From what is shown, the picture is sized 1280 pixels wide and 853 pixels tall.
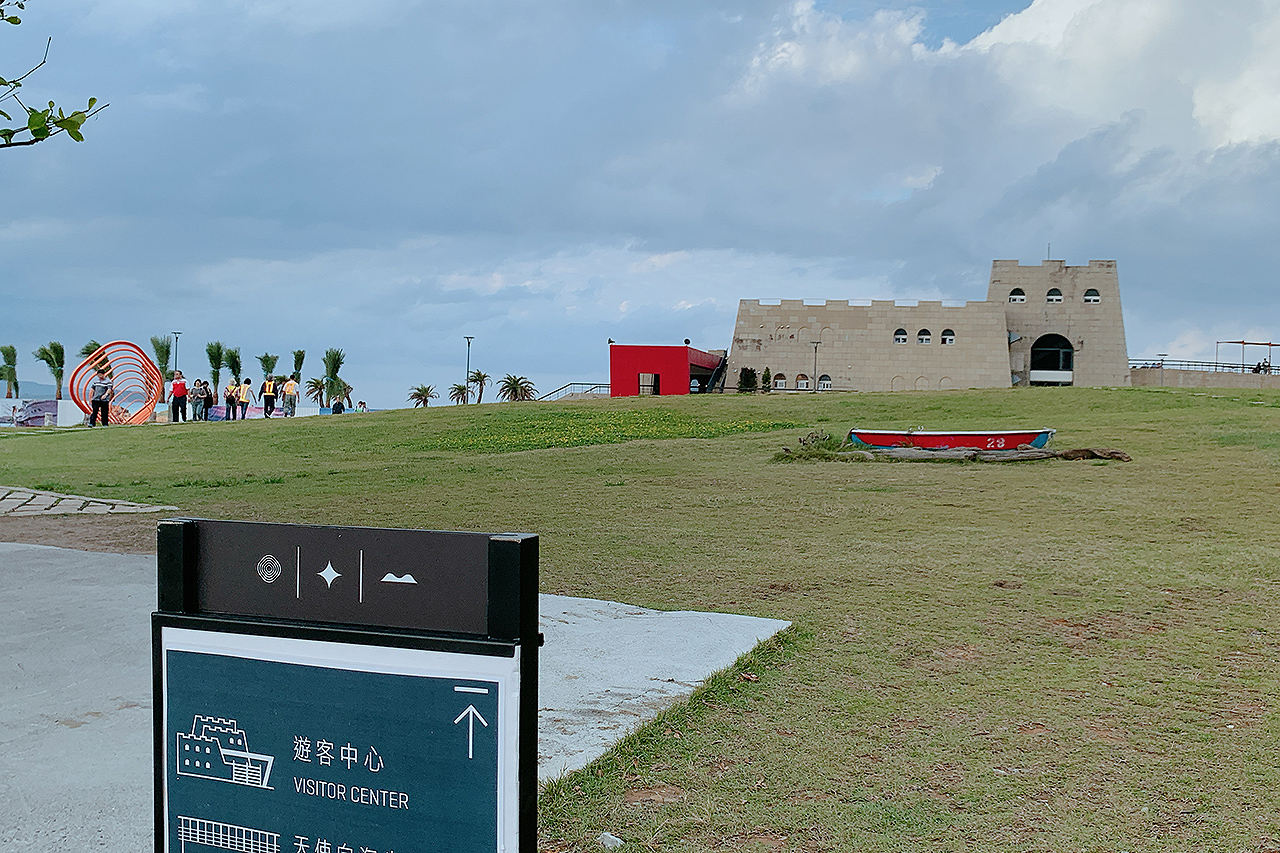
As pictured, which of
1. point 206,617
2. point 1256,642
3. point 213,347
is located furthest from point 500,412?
point 213,347

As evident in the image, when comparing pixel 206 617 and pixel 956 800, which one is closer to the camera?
pixel 206 617

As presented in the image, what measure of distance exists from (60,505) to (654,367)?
4901cm

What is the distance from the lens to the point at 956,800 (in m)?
3.26

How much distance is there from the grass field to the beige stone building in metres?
45.5

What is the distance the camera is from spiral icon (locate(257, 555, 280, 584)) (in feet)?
6.60

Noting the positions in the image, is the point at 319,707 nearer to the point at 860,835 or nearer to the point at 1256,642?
the point at 860,835

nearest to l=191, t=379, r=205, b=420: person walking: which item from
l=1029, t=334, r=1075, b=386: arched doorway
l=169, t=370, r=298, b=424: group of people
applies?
l=169, t=370, r=298, b=424: group of people

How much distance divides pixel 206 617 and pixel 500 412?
28.0 metres

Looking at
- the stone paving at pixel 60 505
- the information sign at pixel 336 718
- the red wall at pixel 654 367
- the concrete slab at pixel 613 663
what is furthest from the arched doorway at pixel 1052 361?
the information sign at pixel 336 718

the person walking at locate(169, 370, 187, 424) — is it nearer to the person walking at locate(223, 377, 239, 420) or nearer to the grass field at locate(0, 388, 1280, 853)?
the person walking at locate(223, 377, 239, 420)

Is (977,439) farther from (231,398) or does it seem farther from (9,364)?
(9,364)

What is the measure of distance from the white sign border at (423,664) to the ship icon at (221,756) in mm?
49

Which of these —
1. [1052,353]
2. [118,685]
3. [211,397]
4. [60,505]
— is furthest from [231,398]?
[1052,353]

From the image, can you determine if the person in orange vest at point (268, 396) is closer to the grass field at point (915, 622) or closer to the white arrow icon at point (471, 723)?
the grass field at point (915, 622)
